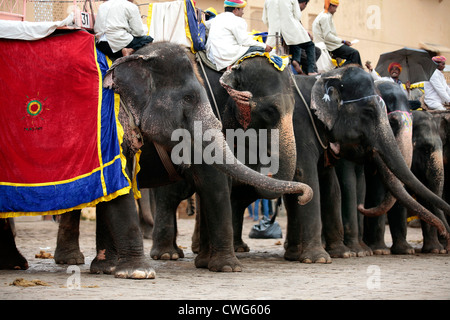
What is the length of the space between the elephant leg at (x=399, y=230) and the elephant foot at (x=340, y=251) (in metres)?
1.07

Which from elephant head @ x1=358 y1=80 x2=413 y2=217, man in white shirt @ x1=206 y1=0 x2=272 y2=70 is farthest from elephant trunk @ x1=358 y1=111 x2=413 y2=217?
man in white shirt @ x1=206 y1=0 x2=272 y2=70

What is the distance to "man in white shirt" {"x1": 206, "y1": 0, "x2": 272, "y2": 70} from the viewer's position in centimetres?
905

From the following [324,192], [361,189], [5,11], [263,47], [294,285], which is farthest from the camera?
[361,189]

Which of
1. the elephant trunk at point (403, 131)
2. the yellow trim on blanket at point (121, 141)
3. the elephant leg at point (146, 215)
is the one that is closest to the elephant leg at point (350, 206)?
the elephant trunk at point (403, 131)

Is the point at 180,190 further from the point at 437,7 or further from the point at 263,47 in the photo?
the point at 437,7

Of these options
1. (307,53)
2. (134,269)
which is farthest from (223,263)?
(307,53)

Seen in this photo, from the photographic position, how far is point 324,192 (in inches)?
397

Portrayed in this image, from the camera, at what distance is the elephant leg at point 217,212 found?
8.00 metres

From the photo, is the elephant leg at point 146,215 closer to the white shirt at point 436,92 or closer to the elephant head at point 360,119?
the elephant head at point 360,119

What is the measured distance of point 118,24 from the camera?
771 cm

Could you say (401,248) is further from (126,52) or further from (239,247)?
(126,52)

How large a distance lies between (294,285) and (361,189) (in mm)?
4072

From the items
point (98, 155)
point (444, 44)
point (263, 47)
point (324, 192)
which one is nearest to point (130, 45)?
point (98, 155)

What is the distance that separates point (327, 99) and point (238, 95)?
1405 mm
